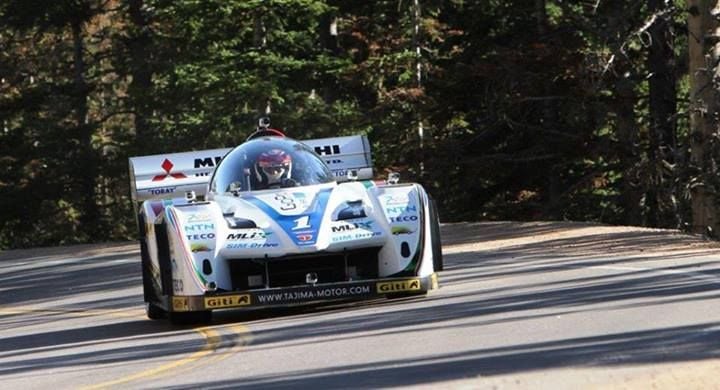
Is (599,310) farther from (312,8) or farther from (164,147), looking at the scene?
(164,147)

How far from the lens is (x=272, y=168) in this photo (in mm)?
15922

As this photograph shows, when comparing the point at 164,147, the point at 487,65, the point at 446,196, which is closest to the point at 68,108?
the point at 164,147

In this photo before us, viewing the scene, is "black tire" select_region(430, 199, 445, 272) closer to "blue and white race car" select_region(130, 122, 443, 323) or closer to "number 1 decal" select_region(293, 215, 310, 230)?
"blue and white race car" select_region(130, 122, 443, 323)

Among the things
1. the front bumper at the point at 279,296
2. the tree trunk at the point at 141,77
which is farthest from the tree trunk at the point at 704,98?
the tree trunk at the point at 141,77

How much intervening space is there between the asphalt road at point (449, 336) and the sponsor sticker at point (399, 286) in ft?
0.58

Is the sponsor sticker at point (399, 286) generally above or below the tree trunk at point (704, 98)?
below

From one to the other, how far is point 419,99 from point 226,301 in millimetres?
26791

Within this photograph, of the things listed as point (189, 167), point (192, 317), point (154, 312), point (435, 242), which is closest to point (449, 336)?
point (435, 242)

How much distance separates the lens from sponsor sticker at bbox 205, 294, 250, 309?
46.1 feet

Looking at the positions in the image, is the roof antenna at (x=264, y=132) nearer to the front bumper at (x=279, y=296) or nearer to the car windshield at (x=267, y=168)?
the car windshield at (x=267, y=168)

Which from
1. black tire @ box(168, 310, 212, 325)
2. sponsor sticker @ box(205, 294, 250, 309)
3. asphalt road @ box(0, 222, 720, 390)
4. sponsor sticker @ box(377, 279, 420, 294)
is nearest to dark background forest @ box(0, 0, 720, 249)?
asphalt road @ box(0, 222, 720, 390)

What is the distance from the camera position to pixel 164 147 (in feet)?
149

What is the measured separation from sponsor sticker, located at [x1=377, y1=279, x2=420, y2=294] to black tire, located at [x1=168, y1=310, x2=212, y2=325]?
1659 millimetres

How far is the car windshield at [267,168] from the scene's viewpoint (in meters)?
15.9
